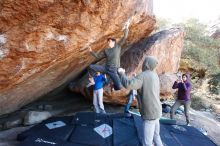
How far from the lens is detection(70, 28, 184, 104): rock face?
9.95 metres

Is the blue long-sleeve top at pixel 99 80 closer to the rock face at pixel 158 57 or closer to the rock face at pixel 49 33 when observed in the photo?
the rock face at pixel 49 33

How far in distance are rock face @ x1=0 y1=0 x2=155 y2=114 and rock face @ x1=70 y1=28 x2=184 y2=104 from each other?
55.3 inches

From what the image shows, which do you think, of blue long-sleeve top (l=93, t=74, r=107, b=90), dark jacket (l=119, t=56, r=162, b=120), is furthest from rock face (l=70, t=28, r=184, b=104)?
dark jacket (l=119, t=56, r=162, b=120)

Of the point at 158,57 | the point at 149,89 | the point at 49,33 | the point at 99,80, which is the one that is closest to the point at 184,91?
the point at 99,80

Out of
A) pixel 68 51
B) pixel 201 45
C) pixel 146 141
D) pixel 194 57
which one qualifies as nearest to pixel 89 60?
pixel 68 51

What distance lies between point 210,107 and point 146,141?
10.1 metres

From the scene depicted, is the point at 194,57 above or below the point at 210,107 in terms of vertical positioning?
above

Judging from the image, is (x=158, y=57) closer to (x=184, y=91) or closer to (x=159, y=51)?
(x=159, y=51)

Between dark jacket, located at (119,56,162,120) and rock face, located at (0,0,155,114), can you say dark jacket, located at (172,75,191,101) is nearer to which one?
rock face, located at (0,0,155,114)

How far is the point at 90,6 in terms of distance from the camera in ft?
20.2

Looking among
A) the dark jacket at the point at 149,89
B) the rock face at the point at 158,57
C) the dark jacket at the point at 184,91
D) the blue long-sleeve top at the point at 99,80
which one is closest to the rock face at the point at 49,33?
the blue long-sleeve top at the point at 99,80

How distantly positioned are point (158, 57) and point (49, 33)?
17.0ft

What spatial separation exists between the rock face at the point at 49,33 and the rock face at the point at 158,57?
140cm

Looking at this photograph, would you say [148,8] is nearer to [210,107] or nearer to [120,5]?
[120,5]
